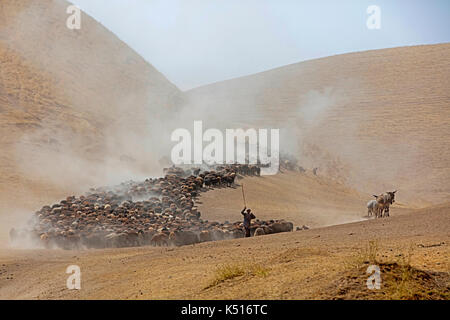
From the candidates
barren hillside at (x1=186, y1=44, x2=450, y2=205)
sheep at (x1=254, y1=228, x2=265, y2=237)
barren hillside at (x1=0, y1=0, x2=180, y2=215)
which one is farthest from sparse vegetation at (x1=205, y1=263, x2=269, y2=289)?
barren hillside at (x1=186, y1=44, x2=450, y2=205)

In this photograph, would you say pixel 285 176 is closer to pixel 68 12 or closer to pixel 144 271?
pixel 144 271

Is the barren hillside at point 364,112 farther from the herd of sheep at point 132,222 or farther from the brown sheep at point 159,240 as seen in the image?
the brown sheep at point 159,240

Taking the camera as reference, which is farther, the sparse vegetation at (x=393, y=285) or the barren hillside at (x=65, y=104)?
the barren hillside at (x=65, y=104)

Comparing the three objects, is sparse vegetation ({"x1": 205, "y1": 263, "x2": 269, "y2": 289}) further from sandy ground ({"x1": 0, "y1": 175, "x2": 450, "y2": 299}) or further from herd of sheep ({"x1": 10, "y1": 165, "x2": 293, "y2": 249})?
herd of sheep ({"x1": 10, "y1": 165, "x2": 293, "y2": 249})

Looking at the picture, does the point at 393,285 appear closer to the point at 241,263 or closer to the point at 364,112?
the point at 241,263

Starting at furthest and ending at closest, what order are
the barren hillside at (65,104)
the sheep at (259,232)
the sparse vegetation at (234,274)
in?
the barren hillside at (65,104)
the sheep at (259,232)
the sparse vegetation at (234,274)

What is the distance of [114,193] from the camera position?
25828 millimetres

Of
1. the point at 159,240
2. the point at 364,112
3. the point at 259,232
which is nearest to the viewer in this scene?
the point at 159,240

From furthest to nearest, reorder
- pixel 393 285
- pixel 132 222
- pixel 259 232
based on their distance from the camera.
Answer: pixel 132 222
pixel 259 232
pixel 393 285

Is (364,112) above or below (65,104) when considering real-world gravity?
above

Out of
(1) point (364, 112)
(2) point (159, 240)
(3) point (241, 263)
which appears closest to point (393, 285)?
(3) point (241, 263)

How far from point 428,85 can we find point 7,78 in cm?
5448

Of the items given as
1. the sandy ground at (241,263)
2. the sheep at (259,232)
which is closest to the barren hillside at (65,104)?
the sheep at (259,232)
